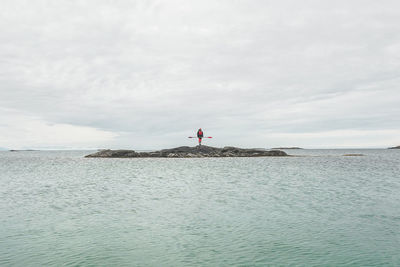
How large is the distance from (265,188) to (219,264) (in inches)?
773

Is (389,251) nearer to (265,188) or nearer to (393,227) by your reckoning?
(393,227)

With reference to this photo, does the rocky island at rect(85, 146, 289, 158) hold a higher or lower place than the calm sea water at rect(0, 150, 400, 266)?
higher

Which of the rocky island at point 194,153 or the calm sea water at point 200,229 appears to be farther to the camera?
the rocky island at point 194,153

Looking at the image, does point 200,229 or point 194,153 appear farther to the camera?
point 194,153

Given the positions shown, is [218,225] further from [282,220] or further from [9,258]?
[9,258]

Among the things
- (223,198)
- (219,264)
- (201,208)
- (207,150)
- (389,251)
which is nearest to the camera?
(219,264)

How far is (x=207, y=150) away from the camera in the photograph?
97438mm

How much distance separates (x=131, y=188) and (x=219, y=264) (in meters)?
20.5

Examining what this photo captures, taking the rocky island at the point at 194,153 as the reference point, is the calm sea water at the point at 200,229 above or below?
below

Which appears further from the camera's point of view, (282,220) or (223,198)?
(223,198)

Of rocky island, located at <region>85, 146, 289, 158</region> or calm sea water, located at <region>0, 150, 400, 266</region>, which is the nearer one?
calm sea water, located at <region>0, 150, 400, 266</region>

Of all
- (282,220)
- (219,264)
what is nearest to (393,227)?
(282,220)

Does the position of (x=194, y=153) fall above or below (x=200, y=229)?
above

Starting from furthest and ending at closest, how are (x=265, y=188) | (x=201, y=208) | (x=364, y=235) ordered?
1. (x=265, y=188)
2. (x=201, y=208)
3. (x=364, y=235)
